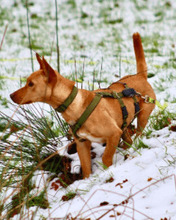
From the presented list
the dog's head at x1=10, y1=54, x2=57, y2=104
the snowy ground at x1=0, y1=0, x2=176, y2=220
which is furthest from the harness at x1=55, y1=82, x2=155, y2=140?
the snowy ground at x1=0, y1=0, x2=176, y2=220

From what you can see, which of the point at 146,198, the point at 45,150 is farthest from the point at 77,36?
the point at 146,198

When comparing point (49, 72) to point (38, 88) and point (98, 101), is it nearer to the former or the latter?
point (38, 88)

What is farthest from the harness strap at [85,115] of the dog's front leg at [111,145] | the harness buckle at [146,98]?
the harness buckle at [146,98]

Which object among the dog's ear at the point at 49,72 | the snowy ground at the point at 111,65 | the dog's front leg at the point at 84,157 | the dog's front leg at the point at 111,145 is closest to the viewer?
the snowy ground at the point at 111,65

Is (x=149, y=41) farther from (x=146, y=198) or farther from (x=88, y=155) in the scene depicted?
(x=146, y=198)

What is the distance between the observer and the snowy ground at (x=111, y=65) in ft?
6.31

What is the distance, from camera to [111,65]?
198 inches

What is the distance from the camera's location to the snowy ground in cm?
192

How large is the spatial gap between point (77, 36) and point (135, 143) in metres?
5.41

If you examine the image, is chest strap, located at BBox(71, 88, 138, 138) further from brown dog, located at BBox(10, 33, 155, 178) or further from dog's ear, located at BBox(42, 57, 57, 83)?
dog's ear, located at BBox(42, 57, 57, 83)

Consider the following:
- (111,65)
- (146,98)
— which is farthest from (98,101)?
(111,65)

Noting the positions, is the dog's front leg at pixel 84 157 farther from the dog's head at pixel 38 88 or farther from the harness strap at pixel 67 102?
the dog's head at pixel 38 88

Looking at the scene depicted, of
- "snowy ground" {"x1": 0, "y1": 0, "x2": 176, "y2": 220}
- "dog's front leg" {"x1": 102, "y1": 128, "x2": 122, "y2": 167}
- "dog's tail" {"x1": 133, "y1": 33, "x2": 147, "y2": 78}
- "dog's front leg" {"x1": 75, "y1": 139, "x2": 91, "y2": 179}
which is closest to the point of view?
"snowy ground" {"x1": 0, "y1": 0, "x2": 176, "y2": 220}

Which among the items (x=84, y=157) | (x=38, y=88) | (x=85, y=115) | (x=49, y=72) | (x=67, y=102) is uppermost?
(x=49, y=72)
